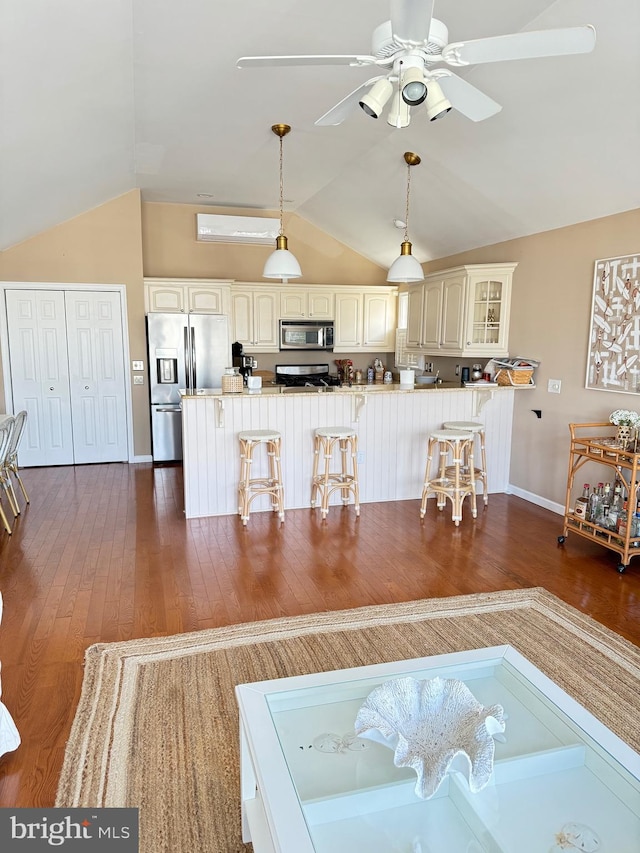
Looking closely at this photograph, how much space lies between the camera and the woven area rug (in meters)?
1.76

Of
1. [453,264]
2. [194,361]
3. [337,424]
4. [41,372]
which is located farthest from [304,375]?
→ [41,372]

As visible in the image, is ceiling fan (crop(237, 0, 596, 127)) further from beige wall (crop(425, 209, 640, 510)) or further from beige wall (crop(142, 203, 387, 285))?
beige wall (crop(142, 203, 387, 285))

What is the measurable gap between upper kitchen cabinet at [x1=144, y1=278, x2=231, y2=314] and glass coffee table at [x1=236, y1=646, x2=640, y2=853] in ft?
18.8

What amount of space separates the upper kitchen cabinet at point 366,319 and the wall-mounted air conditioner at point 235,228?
4.36 feet

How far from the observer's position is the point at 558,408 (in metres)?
4.73

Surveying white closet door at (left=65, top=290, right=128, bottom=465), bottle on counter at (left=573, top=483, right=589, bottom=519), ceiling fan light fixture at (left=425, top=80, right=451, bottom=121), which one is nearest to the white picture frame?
bottle on counter at (left=573, top=483, right=589, bottom=519)

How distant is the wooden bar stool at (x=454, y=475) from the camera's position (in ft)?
14.9

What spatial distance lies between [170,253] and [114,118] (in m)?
3.02

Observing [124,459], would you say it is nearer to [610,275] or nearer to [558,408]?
[558,408]

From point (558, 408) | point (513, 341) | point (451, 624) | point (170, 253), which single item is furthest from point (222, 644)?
point (170, 253)

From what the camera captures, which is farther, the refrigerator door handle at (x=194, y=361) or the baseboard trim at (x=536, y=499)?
the refrigerator door handle at (x=194, y=361)

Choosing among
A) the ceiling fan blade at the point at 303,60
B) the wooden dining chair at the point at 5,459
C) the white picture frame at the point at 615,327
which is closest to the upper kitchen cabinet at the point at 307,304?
the wooden dining chair at the point at 5,459

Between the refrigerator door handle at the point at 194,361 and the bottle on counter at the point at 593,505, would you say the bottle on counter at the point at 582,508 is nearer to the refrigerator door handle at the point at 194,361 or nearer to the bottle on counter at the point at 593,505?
the bottle on counter at the point at 593,505

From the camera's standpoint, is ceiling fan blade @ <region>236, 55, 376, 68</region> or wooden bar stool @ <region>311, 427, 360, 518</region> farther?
wooden bar stool @ <region>311, 427, 360, 518</region>
